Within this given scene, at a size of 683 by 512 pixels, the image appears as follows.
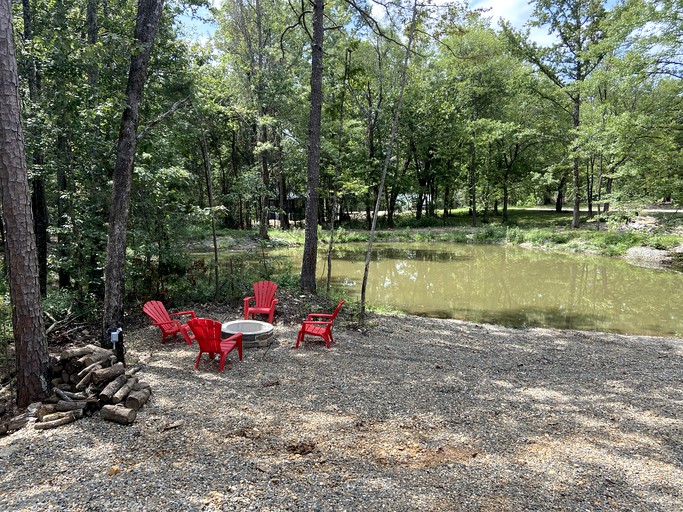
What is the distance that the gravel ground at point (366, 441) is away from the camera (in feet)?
8.47

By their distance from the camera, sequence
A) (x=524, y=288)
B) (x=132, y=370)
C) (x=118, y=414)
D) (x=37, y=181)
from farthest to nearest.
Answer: (x=524, y=288) → (x=37, y=181) → (x=132, y=370) → (x=118, y=414)

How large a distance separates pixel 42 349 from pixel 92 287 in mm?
3479

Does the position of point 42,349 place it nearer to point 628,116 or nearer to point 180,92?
point 180,92

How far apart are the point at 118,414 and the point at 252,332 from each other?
2.38m

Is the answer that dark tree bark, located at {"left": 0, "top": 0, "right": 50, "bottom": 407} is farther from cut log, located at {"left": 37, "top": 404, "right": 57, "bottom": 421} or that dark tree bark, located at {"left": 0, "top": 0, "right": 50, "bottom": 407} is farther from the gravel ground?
the gravel ground

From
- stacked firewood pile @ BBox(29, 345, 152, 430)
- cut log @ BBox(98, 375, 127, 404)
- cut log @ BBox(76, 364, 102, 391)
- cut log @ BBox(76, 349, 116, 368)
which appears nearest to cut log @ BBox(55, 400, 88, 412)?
stacked firewood pile @ BBox(29, 345, 152, 430)

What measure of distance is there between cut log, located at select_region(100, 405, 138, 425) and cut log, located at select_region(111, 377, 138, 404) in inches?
4.1

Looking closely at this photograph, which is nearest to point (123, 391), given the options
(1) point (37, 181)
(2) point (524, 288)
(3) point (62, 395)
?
(3) point (62, 395)

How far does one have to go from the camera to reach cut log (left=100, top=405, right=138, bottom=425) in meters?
3.38

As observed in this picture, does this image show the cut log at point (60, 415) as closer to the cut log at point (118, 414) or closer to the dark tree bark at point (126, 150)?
the cut log at point (118, 414)

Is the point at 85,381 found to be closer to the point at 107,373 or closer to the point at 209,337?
the point at 107,373

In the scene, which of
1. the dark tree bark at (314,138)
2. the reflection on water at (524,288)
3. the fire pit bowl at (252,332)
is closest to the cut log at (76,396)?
the fire pit bowl at (252,332)

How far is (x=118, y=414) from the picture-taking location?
3391 mm

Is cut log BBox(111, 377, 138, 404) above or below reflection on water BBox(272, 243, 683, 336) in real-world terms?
above
